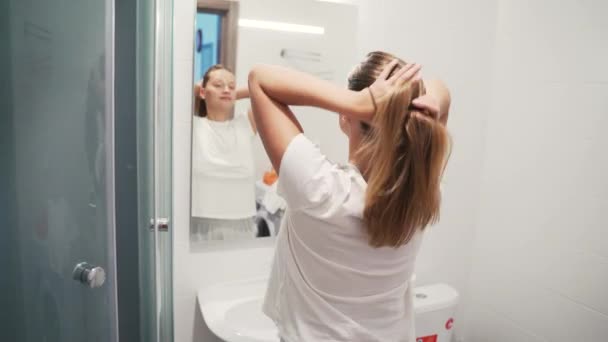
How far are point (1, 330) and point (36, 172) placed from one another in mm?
193

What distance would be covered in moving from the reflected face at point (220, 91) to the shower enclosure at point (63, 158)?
1.06ft

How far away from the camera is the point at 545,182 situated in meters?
1.41

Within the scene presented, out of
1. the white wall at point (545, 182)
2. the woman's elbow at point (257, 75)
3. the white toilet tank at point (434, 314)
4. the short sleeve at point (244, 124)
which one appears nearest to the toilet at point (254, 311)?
the white toilet tank at point (434, 314)

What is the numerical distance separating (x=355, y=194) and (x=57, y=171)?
0.43 meters

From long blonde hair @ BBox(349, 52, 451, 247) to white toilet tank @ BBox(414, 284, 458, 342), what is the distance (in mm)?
868

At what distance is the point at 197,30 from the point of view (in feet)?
3.63

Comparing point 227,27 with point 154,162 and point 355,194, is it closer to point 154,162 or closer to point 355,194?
point 154,162

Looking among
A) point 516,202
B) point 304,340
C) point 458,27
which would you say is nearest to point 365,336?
point 304,340

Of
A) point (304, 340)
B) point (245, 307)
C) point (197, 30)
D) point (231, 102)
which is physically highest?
point (197, 30)

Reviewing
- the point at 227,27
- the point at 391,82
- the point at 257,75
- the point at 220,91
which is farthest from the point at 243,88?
the point at 391,82

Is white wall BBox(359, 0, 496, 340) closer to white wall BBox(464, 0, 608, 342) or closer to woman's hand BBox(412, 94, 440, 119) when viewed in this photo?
white wall BBox(464, 0, 608, 342)

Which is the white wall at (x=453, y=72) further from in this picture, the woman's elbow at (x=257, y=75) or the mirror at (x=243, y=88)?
the woman's elbow at (x=257, y=75)

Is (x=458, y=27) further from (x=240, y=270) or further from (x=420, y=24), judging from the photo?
(x=240, y=270)

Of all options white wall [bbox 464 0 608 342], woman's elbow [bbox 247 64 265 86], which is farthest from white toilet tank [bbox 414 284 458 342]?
woman's elbow [bbox 247 64 265 86]
